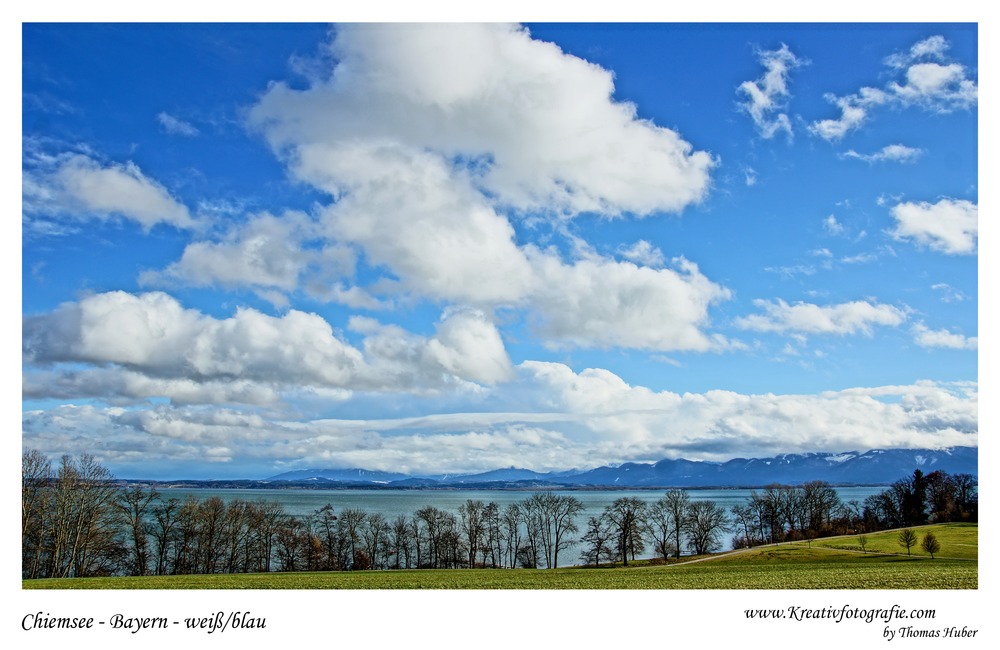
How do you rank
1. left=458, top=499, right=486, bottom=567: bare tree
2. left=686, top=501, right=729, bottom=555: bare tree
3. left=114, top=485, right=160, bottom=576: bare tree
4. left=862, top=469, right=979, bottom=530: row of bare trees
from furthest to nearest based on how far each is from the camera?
left=686, top=501, right=729, bottom=555: bare tree → left=862, top=469, right=979, bottom=530: row of bare trees → left=458, top=499, right=486, bottom=567: bare tree → left=114, top=485, right=160, bottom=576: bare tree

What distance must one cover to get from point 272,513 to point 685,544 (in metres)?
57.7

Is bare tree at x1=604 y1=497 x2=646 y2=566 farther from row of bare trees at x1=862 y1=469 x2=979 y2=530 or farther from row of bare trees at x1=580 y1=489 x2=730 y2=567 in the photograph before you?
row of bare trees at x1=862 y1=469 x2=979 y2=530

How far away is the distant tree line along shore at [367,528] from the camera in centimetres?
6606

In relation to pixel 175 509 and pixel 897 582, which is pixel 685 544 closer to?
pixel 175 509

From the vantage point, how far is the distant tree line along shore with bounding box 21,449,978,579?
6606 cm

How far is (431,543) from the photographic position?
89.1 meters

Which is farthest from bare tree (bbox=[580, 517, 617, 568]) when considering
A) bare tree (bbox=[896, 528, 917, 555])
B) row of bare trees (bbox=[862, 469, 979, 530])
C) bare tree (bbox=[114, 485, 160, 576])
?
bare tree (bbox=[114, 485, 160, 576])

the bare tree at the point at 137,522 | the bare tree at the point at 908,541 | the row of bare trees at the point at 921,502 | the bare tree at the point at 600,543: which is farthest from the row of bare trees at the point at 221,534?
the row of bare trees at the point at 921,502

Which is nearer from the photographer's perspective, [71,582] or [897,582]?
[897,582]

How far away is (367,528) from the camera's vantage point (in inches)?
3797

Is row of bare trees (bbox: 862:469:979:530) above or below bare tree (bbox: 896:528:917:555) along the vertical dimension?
below

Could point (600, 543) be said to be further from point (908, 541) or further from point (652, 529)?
point (908, 541)

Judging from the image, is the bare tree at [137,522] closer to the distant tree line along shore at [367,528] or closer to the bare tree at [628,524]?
the distant tree line along shore at [367,528]
